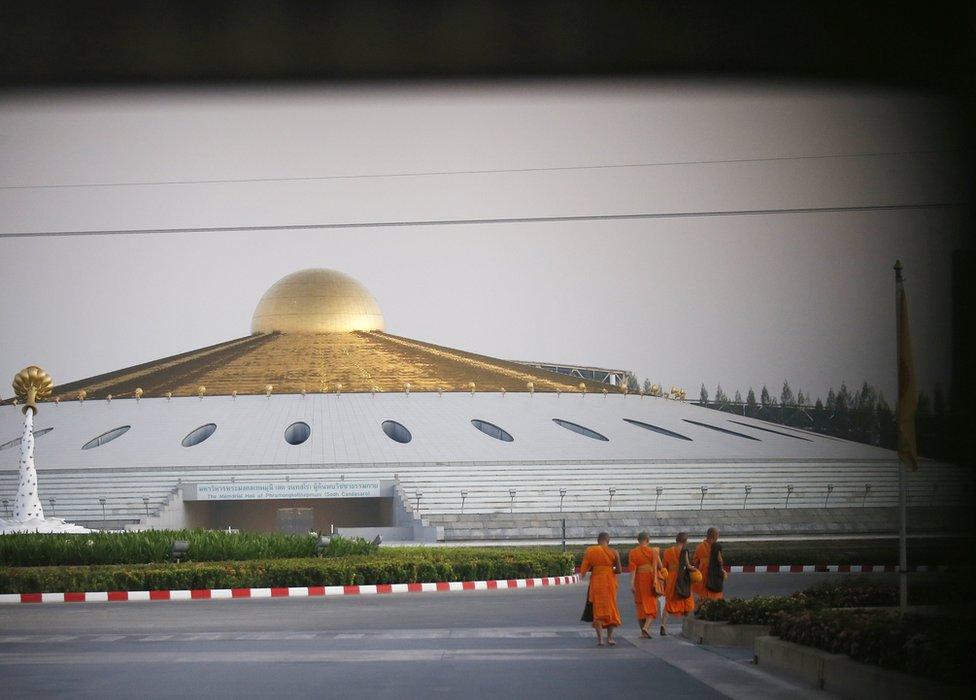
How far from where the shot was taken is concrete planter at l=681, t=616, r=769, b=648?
14383 millimetres

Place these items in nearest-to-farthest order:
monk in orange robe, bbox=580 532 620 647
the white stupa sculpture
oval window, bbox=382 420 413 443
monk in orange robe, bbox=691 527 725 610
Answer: monk in orange robe, bbox=580 532 620 647 → monk in orange robe, bbox=691 527 725 610 → the white stupa sculpture → oval window, bbox=382 420 413 443

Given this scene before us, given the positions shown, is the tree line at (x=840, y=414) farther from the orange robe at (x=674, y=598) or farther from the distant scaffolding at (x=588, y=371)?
the orange robe at (x=674, y=598)

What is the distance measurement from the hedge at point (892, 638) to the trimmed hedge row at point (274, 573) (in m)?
13.0

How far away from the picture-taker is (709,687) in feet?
36.0

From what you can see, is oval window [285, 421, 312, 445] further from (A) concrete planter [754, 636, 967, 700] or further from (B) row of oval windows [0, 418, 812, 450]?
(A) concrete planter [754, 636, 967, 700]

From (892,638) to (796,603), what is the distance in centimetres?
437

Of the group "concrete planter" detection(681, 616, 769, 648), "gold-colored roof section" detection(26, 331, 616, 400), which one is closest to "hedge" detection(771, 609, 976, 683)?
"concrete planter" detection(681, 616, 769, 648)

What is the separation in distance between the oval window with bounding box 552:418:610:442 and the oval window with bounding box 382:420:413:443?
5.87 metres

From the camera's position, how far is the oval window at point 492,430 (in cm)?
5075

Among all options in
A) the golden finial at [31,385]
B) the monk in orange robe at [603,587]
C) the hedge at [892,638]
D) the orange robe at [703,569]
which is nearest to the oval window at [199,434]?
the golden finial at [31,385]

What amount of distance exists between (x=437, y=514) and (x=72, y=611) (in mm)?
22661

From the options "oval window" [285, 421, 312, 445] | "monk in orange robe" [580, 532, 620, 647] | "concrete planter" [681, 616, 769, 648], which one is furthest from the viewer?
"oval window" [285, 421, 312, 445]

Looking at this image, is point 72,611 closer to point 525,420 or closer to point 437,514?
point 437,514

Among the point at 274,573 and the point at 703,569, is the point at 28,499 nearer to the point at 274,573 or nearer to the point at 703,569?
the point at 274,573
